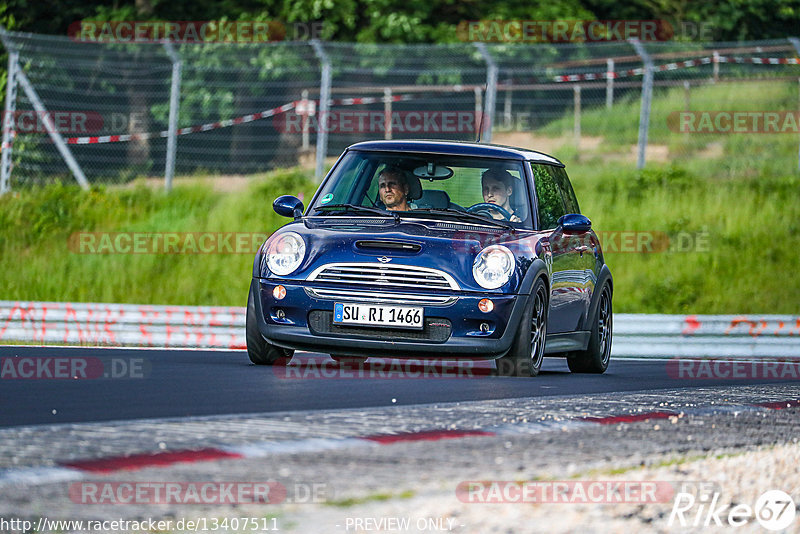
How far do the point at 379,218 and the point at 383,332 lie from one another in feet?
3.36

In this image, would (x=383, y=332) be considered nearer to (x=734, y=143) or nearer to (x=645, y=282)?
(x=645, y=282)

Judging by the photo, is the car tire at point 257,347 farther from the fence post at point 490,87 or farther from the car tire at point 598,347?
the fence post at point 490,87

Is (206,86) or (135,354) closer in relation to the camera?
(135,354)

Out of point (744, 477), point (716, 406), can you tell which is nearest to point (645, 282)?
point (716, 406)

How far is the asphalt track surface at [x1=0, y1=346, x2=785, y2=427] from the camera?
5.84 meters

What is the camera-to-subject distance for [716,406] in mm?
5676

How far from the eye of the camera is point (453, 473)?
3.26 metres

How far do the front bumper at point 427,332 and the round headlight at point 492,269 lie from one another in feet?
0.27

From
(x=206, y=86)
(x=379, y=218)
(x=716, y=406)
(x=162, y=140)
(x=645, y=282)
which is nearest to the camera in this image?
(x=716, y=406)

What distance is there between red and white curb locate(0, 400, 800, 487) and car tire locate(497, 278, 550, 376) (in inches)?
154
